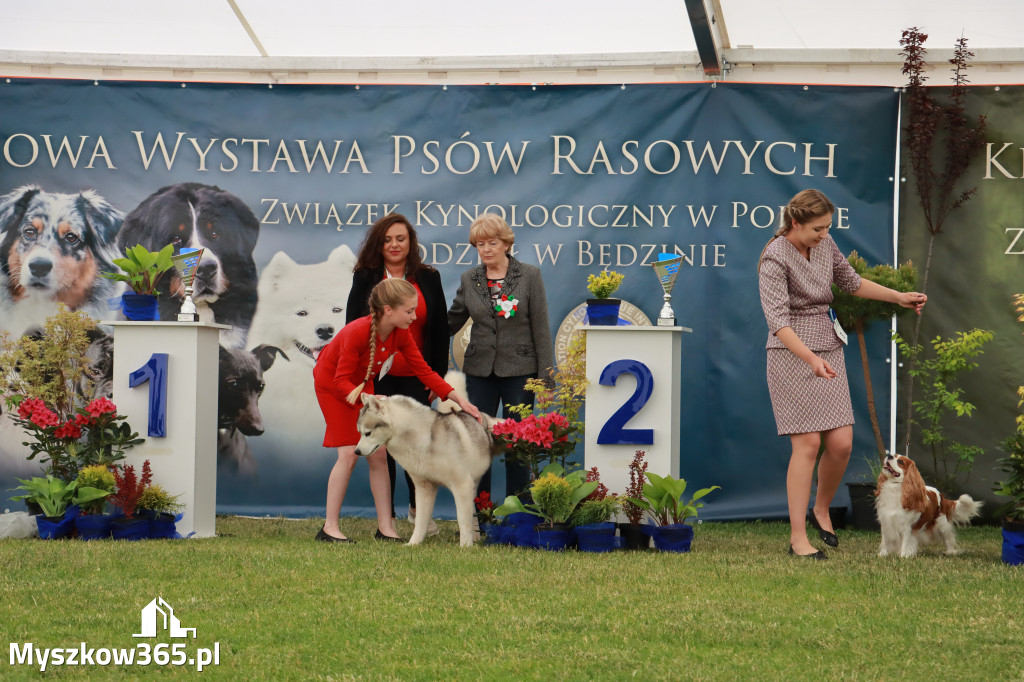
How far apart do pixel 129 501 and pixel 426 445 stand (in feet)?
5.47

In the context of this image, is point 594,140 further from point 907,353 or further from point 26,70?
point 26,70

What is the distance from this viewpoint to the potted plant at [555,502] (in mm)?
4926

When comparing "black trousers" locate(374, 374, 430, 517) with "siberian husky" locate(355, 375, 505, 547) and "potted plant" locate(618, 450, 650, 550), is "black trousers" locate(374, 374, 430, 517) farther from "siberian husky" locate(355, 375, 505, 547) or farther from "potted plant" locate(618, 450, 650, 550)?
"potted plant" locate(618, 450, 650, 550)

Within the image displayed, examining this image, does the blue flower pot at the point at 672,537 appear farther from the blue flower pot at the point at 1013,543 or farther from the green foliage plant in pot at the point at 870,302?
the green foliage plant in pot at the point at 870,302

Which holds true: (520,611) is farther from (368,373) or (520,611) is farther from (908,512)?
(908,512)

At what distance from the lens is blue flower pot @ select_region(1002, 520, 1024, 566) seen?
4.52 metres

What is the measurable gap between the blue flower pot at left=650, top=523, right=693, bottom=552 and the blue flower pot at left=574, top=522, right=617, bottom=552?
0.70 ft

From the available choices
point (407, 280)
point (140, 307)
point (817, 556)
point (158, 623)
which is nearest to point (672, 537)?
point (817, 556)

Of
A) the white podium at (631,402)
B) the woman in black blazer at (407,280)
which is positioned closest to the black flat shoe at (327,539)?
the woman in black blazer at (407,280)

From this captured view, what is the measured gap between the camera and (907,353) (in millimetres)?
6344

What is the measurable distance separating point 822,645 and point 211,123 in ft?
18.9

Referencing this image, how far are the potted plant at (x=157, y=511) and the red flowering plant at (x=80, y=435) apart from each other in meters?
0.28

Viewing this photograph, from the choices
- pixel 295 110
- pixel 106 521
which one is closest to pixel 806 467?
pixel 106 521

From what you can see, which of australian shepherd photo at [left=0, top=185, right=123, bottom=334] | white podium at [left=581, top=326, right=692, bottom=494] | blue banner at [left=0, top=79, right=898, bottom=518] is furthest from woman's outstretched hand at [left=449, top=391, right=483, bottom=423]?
australian shepherd photo at [left=0, top=185, right=123, bottom=334]
